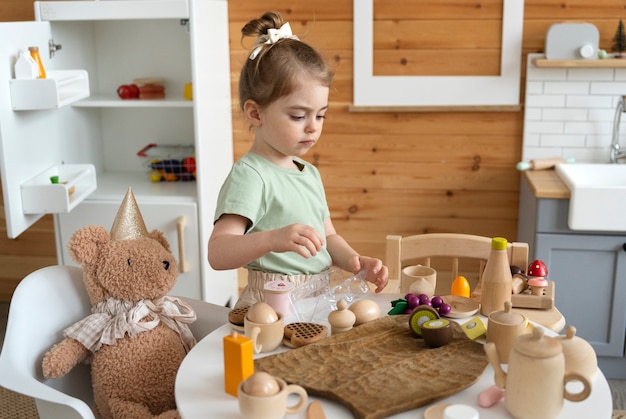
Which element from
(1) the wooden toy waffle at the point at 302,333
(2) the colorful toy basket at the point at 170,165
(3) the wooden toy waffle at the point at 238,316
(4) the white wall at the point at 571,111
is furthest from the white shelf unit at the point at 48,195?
(4) the white wall at the point at 571,111

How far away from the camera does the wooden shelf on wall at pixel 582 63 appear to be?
8.19ft

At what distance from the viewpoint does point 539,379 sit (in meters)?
0.97

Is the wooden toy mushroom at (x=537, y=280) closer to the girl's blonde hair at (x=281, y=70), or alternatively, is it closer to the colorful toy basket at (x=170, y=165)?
the girl's blonde hair at (x=281, y=70)

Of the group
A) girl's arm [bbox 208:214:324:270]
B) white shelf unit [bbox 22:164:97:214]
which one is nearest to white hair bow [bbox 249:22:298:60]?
girl's arm [bbox 208:214:324:270]

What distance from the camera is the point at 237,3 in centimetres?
275

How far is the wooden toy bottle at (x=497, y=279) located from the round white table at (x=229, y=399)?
217 mm

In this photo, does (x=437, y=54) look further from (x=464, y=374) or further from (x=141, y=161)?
(x=464, y=374)

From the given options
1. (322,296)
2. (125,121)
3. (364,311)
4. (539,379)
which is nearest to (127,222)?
(322,296)

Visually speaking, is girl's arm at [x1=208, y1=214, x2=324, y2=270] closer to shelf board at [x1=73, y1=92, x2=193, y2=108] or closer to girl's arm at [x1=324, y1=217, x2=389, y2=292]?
girl's arm at [x1=324, y1=217, x2=389, y2=292]

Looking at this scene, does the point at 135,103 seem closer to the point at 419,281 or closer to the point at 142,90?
the point at 142,90

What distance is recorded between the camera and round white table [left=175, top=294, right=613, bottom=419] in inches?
40.4

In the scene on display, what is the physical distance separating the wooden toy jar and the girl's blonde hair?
0.71m

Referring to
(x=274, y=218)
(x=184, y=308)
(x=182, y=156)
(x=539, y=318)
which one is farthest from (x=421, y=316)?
(x=182, y=156)

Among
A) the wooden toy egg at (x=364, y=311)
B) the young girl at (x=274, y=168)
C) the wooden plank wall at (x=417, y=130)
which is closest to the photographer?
the wooden toy egg at (x=364, y=311)
